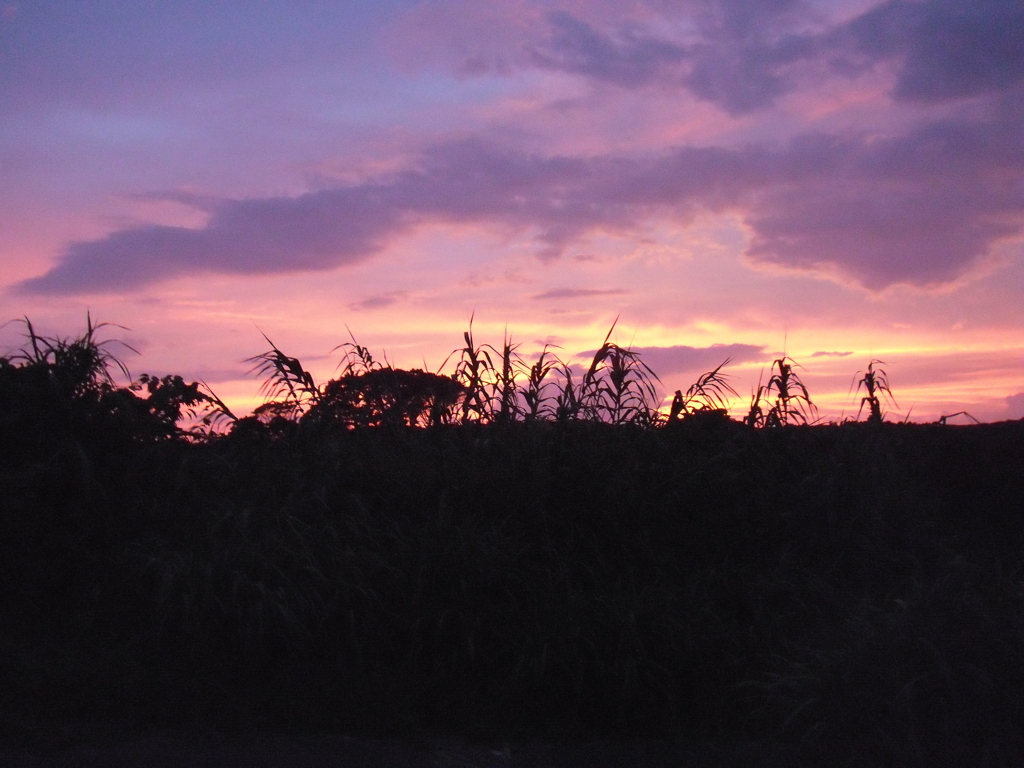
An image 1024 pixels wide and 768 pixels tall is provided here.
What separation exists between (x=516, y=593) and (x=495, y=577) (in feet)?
0.72

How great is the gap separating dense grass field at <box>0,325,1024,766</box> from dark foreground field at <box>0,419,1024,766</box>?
0.02 m

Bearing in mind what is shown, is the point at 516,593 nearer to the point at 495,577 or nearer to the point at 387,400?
the point at 495,577

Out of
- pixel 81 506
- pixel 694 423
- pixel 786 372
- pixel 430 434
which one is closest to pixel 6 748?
pixel 81 506

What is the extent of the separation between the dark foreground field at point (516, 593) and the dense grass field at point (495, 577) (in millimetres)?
20

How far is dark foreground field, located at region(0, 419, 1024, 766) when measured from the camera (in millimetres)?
4945

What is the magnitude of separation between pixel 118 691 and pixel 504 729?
2.31 metres

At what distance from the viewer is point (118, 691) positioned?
5309 millimetres

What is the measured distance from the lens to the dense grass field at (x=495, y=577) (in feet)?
16.6

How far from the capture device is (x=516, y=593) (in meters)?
6.38

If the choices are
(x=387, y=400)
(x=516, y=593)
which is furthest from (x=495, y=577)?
(x=387, y=400)

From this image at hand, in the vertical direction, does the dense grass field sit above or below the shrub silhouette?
below

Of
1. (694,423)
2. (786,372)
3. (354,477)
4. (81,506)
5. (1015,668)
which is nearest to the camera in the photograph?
(1015,668)

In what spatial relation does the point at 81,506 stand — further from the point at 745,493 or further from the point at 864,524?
the point at 864,524

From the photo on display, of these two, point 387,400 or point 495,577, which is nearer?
point 495,577
